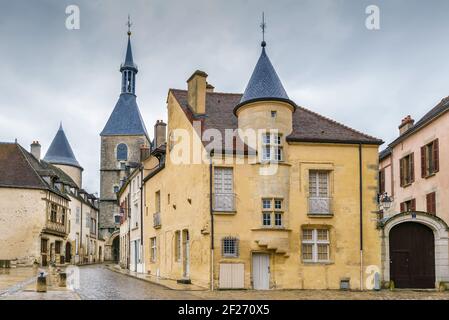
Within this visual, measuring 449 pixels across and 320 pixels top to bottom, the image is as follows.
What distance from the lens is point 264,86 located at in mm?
23703

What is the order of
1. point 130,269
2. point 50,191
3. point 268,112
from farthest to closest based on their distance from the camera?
point 50,191 → point 130,269 → point 268,112

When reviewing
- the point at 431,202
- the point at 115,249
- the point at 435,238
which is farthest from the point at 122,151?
the point at 435,238

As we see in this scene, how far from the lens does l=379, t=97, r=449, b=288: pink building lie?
2381 centimetres

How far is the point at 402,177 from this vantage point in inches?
1272

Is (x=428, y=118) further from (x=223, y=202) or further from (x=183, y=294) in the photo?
(x=183, y=294)

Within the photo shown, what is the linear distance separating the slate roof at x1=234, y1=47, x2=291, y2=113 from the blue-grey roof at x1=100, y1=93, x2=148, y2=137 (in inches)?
2020

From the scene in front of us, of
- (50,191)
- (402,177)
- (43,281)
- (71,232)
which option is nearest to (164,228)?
(43,281)

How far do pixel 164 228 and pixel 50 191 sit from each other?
16.6 m

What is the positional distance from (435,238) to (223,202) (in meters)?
8.85

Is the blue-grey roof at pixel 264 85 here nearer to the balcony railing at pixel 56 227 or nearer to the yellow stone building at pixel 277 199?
the yellow stone building at pixel 277 199

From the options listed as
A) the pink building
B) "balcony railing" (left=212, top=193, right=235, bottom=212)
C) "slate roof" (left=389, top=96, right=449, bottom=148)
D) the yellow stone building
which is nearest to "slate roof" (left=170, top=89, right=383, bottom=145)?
the yellow stone building

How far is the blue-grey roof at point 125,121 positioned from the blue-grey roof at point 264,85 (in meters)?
51.3

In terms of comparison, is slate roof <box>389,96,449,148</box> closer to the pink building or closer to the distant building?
the pink building
